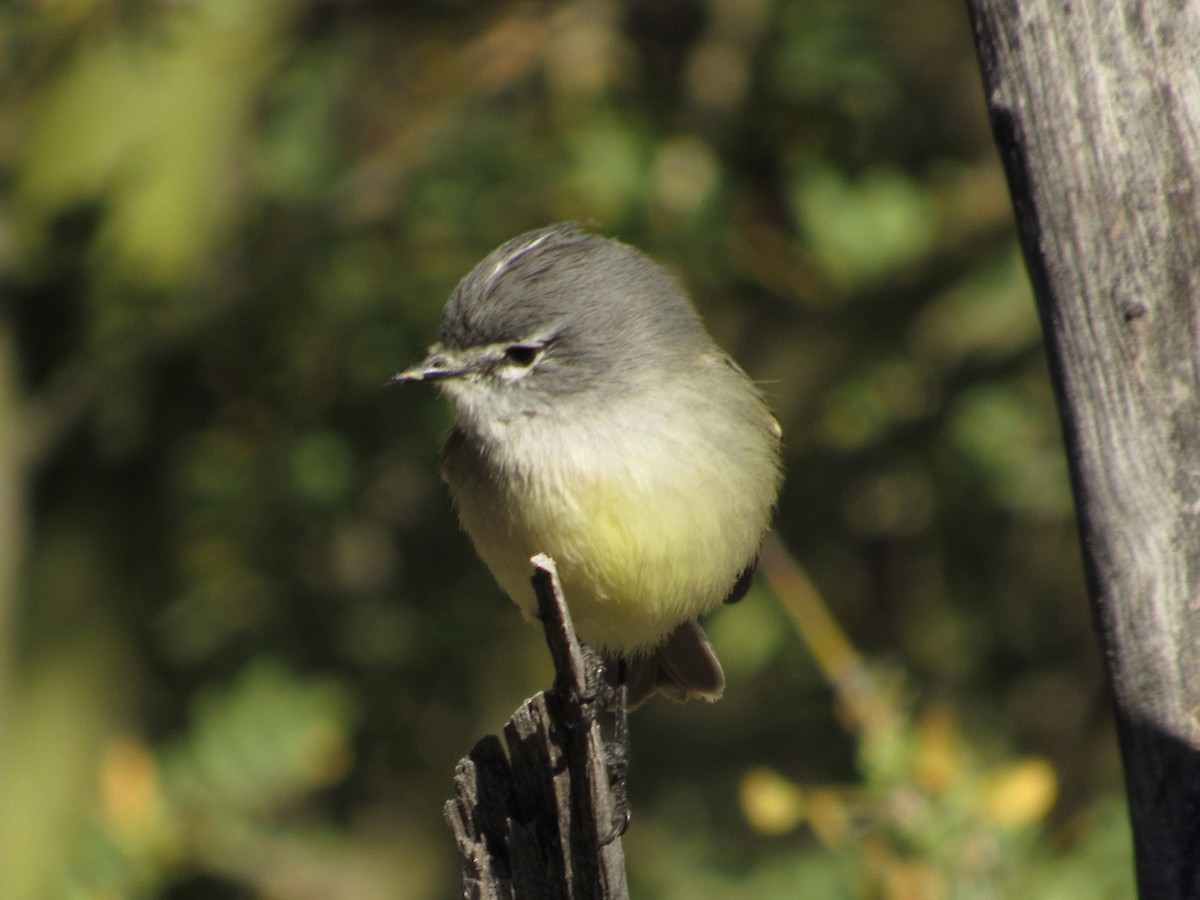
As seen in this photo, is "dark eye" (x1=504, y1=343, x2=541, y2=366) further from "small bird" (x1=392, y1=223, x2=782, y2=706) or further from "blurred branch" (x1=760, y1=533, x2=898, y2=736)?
"blurred branch" (x1=760, y1=533, x2=898, y2=736)

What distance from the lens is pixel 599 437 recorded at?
3.21 meters

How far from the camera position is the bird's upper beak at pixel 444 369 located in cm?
337

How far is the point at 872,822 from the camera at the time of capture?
3873 millimetres

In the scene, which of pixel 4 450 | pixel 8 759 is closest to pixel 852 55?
pixel 4 450

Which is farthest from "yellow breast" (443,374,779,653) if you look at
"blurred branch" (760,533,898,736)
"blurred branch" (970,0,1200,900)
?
"blurred branch" (970,0,1200,900)

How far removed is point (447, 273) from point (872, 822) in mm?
2560

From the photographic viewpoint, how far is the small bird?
312 cm

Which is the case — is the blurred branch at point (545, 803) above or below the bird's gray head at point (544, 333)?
below

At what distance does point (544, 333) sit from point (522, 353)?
0.07 meters

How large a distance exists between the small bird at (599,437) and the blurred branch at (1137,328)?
1.05 m

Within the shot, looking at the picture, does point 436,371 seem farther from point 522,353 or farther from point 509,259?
point 509,259

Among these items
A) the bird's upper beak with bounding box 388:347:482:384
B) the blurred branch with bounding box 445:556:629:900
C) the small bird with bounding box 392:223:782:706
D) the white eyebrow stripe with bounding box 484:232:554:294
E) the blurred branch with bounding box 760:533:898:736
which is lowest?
the blurred branch with bounding box 760:533:898:736

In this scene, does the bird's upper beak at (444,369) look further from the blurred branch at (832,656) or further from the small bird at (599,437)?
the blurred branch at (832,656)

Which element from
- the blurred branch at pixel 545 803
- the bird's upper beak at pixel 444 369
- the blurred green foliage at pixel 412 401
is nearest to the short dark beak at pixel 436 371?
the bird's upper beak at pixel 444 369
